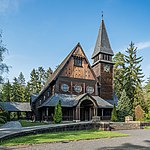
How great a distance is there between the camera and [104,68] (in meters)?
33.6

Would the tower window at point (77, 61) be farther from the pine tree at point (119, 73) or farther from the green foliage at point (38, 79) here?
the green foliage at point (38, 79)

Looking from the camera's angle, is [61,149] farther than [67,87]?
No

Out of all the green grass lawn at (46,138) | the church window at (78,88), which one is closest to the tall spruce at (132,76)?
the church window at (78,88)

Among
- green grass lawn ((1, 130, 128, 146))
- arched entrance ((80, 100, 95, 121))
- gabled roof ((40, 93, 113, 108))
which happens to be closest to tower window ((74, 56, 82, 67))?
gabled roof ((40, 93, 113, 108))

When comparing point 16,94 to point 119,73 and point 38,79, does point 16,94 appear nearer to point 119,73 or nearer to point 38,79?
point 38,79

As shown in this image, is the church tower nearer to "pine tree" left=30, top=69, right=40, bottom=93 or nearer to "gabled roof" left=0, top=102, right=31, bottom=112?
"gabled roof" left=0, top=102, right=31, bottom=112

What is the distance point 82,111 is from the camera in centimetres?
Result: 2967

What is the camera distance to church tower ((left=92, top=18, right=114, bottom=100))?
33125 millimetres

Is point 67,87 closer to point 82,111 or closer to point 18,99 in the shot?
point 82,111

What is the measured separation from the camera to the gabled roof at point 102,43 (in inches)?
1334

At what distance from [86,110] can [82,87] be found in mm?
3750

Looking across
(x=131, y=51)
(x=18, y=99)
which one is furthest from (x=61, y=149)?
(x=18, y=99)

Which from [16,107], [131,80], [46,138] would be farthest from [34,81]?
[46,138]

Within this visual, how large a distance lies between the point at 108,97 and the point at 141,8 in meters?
24.2
